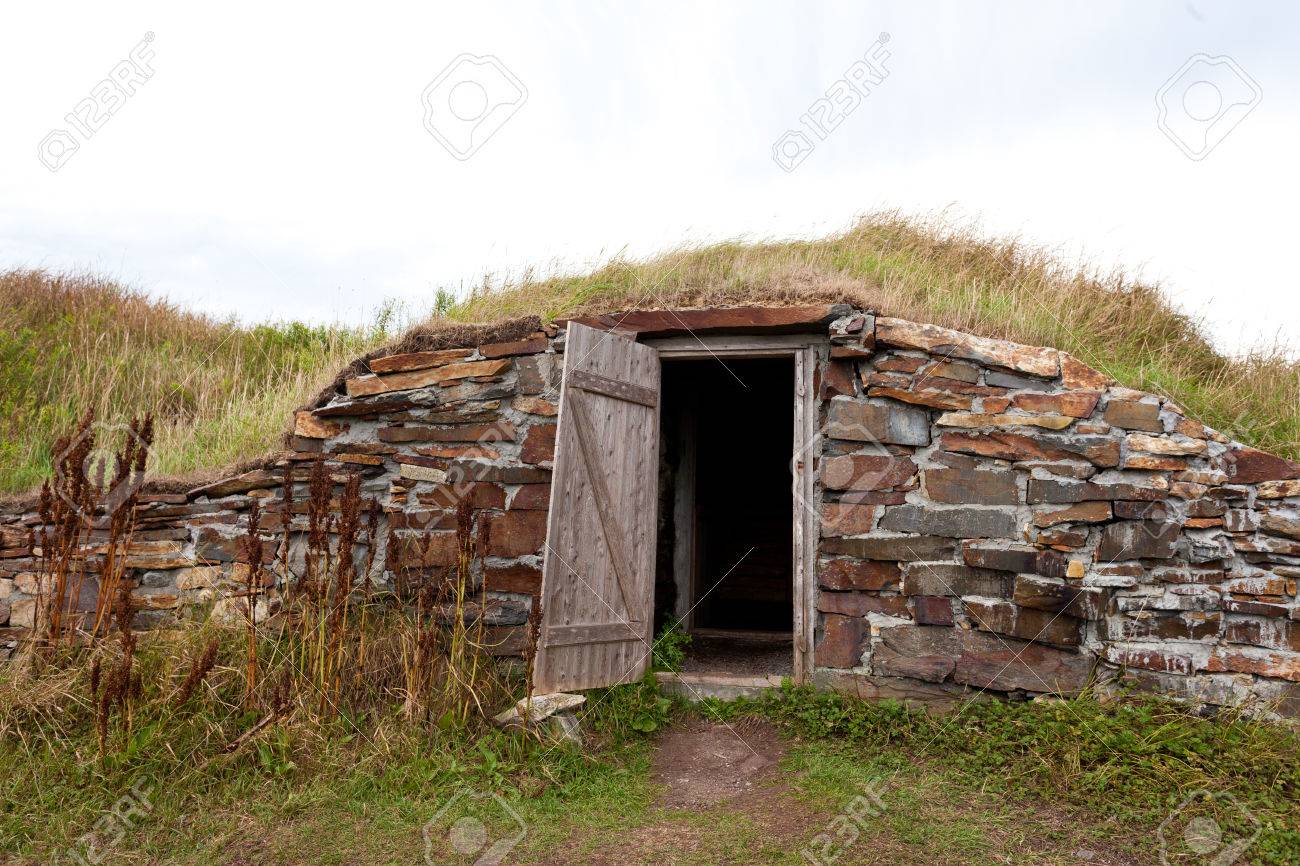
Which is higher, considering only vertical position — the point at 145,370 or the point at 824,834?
the point at 145,370

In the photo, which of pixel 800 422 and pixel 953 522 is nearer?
pixel 953 522

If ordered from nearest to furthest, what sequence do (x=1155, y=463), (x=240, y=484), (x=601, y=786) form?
(x=601, y=786) → (x=1155, y=463) → (x=240, y=484)

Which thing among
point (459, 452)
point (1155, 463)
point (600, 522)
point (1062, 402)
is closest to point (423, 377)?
point (459, 452)

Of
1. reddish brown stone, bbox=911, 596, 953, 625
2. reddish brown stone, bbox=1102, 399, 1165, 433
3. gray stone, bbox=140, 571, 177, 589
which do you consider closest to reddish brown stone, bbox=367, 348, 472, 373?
gray stone, bbox=140, 571, 177, 589

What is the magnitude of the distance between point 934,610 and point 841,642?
581 mm

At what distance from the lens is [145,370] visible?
987 centimetres

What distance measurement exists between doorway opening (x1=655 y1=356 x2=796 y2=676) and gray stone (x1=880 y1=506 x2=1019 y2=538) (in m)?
1.97

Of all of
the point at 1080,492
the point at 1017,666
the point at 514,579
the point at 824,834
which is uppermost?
the point at 1080,492

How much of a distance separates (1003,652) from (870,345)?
1976mm

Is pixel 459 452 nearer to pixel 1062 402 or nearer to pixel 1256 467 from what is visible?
pixel 1062 402

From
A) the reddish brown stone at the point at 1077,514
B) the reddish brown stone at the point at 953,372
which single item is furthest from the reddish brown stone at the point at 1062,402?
the reddish brown stone at the point at 1077,514

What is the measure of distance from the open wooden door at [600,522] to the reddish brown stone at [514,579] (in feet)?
1.81

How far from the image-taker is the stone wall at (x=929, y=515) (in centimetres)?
493

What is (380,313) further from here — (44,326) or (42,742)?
(42,742)
